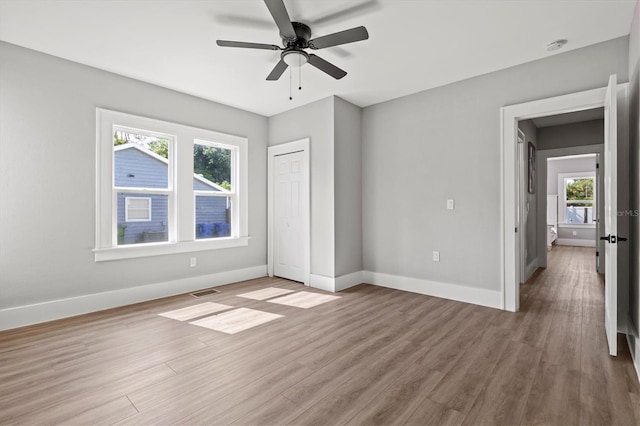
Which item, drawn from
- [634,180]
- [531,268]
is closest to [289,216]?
[634,180]

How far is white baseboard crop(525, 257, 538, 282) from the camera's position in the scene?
5132 millimetres

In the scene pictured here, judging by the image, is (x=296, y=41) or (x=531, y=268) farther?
(x=531, y=268)

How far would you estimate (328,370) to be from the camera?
2.24 metres

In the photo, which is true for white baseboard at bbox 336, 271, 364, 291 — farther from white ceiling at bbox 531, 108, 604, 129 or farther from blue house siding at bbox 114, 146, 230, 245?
white ceiling at bbox 531, 108, 604, 129

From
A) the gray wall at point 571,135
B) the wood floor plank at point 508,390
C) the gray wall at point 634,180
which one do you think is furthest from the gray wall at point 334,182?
the gray wall at point 571,135

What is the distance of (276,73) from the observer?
304cm

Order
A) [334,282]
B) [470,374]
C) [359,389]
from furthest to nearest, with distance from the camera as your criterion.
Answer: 1. [334,282]
2. [470,374]
3. [359,389]

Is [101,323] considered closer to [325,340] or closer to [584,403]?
[325,340]

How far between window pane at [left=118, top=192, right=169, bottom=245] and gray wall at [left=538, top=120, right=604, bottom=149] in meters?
6.69

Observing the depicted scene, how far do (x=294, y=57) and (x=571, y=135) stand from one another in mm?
5537

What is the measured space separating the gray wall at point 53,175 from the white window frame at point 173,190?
9 cm

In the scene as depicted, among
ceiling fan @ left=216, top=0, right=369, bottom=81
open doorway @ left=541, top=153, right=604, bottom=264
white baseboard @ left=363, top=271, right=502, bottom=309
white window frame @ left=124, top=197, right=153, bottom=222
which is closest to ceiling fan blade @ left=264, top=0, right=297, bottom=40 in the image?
ceiling fan @ left=216, top=0, right=369, bottom=81

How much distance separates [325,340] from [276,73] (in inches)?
101

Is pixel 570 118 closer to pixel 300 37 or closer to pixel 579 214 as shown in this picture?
pixel 300 37
